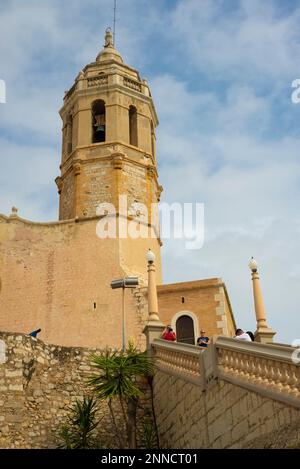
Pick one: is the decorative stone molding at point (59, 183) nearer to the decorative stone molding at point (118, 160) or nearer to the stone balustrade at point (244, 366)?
the decorative stone molding at point (118, 160)

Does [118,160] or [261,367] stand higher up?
[118,160]

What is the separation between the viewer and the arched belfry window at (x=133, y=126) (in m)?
25.9

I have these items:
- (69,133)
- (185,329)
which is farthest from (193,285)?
(69,133)

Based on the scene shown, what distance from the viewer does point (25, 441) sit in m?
12.7

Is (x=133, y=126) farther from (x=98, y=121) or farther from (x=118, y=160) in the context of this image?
(x=118, y=160)

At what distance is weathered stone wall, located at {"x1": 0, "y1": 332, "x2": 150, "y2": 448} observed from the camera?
41.8 feet

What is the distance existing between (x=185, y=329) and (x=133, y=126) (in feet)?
34.5

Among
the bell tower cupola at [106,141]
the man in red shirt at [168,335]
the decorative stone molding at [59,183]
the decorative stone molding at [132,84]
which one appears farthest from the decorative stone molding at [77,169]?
the man in red shirt at [168,335]

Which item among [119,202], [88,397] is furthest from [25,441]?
[119,202]

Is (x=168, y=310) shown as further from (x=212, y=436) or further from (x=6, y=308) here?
(x=212, y=436)

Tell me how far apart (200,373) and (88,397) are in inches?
149

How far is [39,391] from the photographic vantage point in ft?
44.6

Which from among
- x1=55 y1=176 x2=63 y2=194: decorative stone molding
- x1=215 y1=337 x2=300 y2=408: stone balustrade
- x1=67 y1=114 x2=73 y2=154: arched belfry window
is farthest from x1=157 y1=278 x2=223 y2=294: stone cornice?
x1=215 y1=337 x2=300 y2=408: stone balustrade

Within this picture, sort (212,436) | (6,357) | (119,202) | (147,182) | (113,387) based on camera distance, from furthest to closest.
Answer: (147,182), (119,202), (6,357), (113,387), (212,436)
